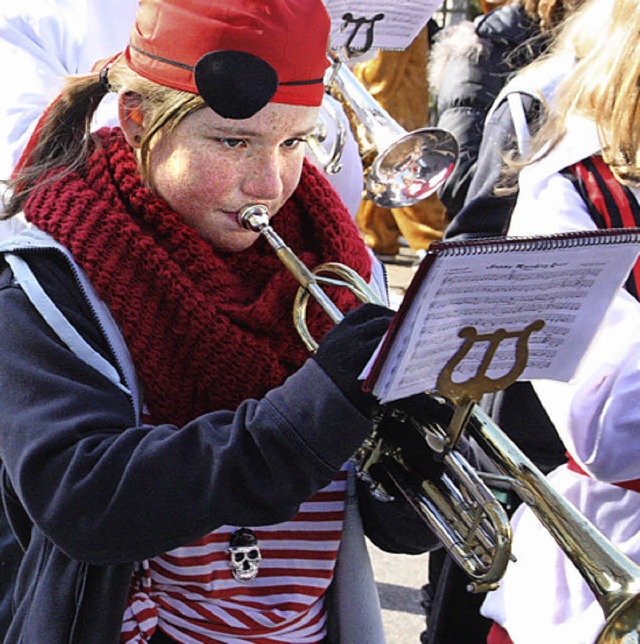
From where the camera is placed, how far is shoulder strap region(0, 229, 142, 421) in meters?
1.39

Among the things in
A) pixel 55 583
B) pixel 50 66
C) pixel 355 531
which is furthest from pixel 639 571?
pixel 50 66

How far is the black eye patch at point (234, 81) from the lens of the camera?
4.61 ft

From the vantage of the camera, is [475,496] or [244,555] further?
[244,555]

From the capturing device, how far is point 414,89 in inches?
246

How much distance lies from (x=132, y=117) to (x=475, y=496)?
2.30 ft

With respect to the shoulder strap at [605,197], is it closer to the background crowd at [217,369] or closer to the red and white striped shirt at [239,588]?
the background crowd at [217,369]

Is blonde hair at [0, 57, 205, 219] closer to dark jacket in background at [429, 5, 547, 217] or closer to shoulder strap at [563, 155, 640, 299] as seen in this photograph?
shoulder strap at [563, 155, 640, 299]

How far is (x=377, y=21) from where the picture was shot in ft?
8.93

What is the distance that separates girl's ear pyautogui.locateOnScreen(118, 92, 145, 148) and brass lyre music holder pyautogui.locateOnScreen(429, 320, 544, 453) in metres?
0.56

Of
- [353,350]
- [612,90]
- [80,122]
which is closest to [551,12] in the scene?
[612,90]

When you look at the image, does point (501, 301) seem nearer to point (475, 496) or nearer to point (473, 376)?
point (473, 376)

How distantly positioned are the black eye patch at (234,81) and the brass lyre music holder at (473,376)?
422 mm

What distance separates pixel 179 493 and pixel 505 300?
452 millimetres

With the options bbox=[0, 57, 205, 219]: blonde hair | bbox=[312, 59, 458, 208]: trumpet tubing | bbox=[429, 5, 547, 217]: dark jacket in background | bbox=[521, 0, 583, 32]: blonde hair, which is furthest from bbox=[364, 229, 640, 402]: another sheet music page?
bbox=[521, 0, 583, 32]: blonde hair
